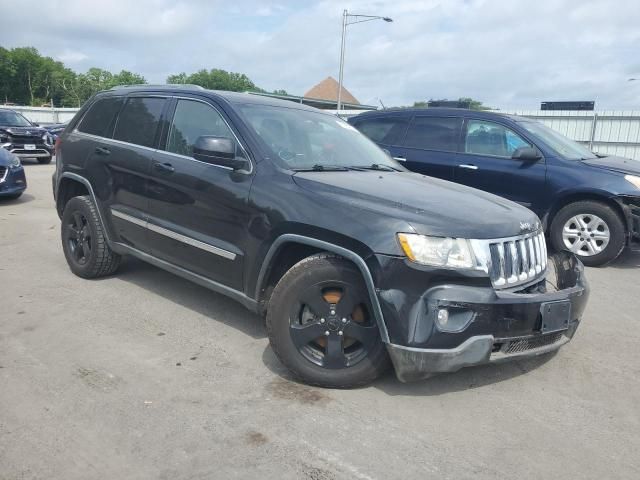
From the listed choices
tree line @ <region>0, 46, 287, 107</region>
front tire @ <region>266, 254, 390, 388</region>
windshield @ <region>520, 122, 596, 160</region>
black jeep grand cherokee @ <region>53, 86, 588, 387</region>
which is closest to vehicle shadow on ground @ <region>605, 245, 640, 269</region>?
windshield @ <region>520, 122, 596, 160</region>

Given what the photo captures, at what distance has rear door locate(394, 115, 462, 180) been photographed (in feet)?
25.0

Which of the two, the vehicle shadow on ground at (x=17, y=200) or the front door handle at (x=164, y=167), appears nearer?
the front door handle at (x=164, y=167)

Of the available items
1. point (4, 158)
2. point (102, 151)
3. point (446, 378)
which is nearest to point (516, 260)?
point (446, 378)

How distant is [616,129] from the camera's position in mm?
14609

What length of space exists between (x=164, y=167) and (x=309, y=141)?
1145mm

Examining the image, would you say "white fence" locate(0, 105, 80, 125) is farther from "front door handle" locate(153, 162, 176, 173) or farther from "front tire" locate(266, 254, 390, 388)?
"front tire" locate(266, 254, 390, 388)

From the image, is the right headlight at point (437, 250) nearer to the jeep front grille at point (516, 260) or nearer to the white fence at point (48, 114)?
the jeep front grille at point (516, 260)

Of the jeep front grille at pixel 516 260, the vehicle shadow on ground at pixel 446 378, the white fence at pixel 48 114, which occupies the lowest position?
the vehicle shadow on ground at pixel 446 378

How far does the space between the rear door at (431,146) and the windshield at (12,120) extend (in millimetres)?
12656

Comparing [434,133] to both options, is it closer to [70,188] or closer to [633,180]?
[633,180]

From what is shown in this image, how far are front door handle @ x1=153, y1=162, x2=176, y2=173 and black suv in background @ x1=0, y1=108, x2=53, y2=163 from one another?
12733 millimetres

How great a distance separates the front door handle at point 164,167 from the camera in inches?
168

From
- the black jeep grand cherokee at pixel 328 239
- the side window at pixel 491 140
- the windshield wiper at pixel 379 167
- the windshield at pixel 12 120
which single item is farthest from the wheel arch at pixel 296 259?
the windshield at pixel 12 120

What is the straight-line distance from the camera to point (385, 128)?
27.4 feet
